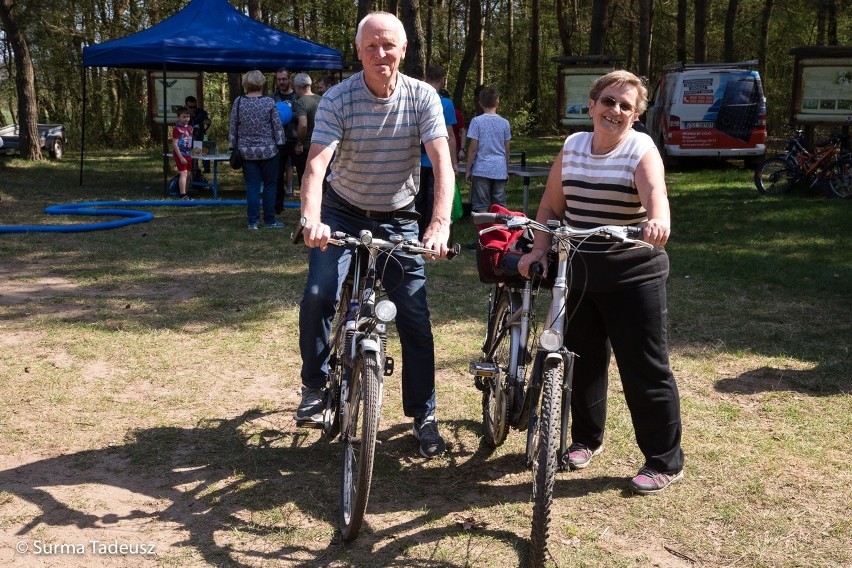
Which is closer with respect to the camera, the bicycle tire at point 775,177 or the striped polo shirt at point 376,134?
the striped polo shirt at point 376,134

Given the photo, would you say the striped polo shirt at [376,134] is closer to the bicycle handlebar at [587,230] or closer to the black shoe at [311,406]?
the bicycle handlebar at [587,230]

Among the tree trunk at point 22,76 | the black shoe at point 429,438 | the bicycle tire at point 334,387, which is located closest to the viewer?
the bicycle tire at point 334,387

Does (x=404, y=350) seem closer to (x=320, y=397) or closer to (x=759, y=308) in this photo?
(x=320, y=397)

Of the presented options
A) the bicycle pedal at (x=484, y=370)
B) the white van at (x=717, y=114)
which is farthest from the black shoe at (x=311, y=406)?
the white van at (x=717, y=114)

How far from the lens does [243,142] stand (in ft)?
37.2

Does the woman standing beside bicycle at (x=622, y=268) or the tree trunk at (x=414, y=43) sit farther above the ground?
the tree trunk at (x=414, y=43)

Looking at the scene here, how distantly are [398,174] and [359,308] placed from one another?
0.64 meters

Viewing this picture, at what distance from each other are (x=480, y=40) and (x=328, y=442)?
90.5 feet

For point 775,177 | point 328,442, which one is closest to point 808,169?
point 775,177

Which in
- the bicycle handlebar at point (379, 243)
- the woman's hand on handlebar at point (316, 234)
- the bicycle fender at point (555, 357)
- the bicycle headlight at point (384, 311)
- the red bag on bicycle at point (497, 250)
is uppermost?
the woman's hand on handlebar at point (316, 234)

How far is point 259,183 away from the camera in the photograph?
11.6 meters

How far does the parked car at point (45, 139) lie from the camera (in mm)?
22438

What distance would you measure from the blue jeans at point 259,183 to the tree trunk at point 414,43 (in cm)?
304

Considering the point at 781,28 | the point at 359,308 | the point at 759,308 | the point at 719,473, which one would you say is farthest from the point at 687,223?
the point at 781,28
